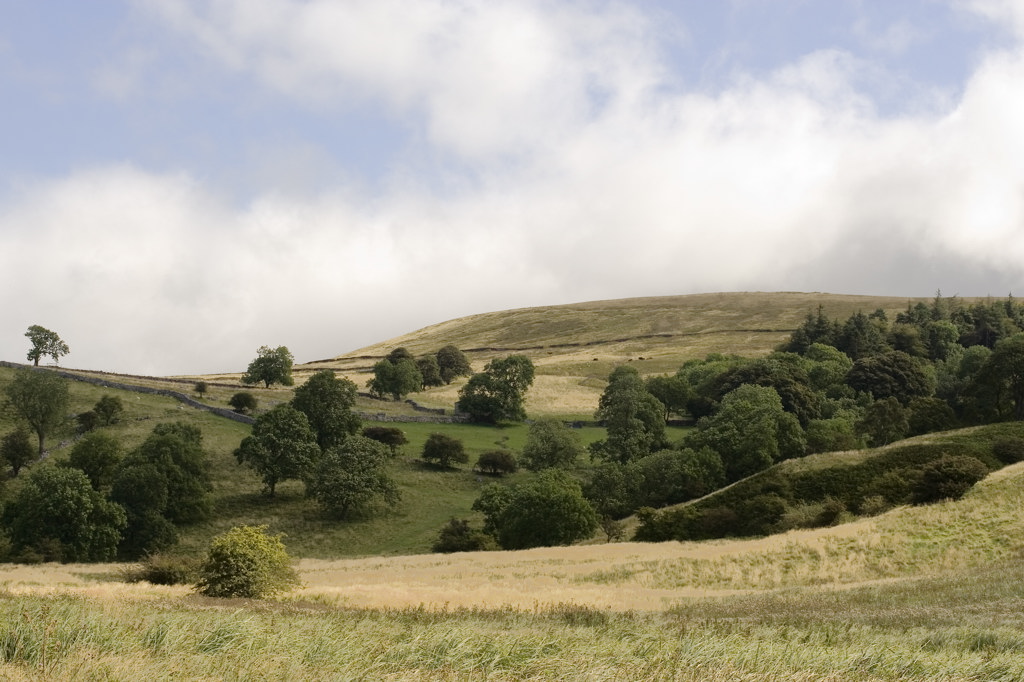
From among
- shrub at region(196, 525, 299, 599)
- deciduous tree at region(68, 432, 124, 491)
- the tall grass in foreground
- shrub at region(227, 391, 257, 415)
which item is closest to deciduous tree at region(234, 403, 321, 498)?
deciduous tree at region(68, 432, 124, 491)

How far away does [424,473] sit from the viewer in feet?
281

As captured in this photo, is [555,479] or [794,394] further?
[794,394]

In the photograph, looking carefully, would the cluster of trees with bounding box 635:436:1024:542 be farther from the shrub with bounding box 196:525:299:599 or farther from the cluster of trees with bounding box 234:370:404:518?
the shrub with bounding box 196:525:299:599

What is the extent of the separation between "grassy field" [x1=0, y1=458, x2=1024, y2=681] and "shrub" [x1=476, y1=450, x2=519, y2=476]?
4821 cm

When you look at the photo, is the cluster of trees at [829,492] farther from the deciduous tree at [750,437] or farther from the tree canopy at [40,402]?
the tree canopy at [40,402]

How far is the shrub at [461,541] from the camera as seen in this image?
62594mm

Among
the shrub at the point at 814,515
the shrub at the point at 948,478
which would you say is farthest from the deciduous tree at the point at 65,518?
the shrub at the point at 948,478

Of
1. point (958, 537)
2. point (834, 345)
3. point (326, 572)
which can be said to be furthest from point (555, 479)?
point (834, 345)

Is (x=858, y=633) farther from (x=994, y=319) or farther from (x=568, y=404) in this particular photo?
(x=994, y=319)

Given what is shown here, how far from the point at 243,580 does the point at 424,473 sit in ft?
185

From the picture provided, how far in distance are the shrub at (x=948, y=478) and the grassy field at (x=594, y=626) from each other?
27.9 ft

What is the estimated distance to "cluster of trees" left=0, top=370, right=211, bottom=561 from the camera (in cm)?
6128

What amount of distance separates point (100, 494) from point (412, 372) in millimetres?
66395

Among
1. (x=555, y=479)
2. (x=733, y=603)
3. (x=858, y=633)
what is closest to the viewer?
(x=858, y=633)
